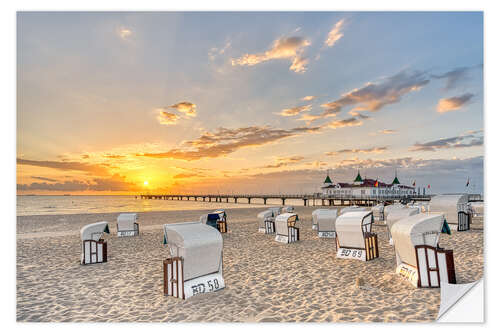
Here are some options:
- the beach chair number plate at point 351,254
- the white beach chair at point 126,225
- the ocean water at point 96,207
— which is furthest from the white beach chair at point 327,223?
the ocean water at point 96,207

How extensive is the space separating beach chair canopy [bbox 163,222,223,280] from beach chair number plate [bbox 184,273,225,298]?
Answer: 111mm

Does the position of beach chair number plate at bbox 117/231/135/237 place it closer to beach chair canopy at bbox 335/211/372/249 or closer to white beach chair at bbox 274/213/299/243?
white beach chair at bbox 274/213/299/243

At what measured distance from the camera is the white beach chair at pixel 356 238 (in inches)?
388

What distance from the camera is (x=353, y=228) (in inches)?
396

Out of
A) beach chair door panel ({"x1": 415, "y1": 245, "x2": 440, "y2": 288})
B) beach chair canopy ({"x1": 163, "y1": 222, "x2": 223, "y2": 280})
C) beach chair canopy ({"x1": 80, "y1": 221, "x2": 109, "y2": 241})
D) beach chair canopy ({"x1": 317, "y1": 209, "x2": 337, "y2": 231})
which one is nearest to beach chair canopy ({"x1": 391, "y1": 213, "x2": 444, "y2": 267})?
beach chair door panel ({"x1": 415, "y1": 245, "x2": 440, "y2": 288})

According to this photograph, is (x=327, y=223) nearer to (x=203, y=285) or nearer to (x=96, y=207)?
(x=203, y=285)

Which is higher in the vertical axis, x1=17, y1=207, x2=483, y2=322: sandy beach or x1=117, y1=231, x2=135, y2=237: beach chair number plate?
x1=17, y1=207, x2=483, y2=322: sandy beach

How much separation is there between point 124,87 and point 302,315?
11.2 meters

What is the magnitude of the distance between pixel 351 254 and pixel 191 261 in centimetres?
619

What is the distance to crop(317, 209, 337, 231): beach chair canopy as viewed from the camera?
1530 centimetres

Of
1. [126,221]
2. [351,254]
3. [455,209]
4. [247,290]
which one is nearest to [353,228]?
[351,254]

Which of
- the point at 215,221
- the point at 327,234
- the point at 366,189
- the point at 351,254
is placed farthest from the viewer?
the point at 366,189

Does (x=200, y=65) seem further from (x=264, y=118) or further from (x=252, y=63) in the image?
(x=264, y=118)

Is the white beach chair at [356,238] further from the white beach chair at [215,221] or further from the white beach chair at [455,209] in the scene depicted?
the white beach chair at [215,221]
